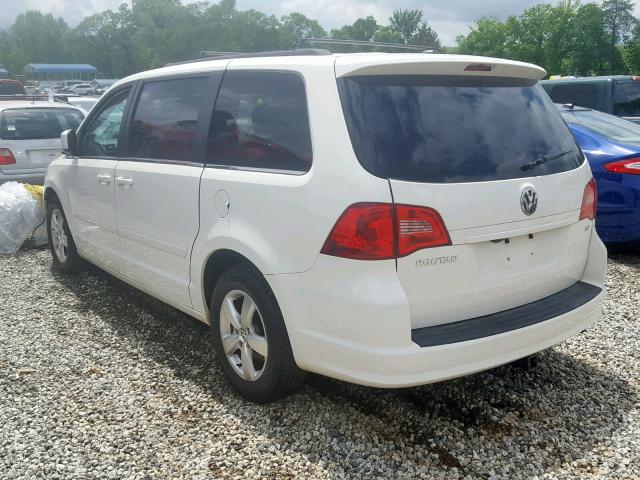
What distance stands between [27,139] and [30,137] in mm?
73

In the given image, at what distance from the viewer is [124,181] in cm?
431

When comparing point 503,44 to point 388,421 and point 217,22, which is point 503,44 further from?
point 217,22

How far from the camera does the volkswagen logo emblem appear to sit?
2.97m

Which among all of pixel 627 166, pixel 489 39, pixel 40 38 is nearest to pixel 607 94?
pixel 627 166

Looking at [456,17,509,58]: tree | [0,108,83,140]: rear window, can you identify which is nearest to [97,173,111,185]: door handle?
[0,108,83,140]: rear window

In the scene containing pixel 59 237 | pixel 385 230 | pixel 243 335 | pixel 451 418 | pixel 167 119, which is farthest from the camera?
pixel 59 237

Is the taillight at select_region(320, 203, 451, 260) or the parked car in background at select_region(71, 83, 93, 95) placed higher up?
the taillight at select_region(320, 203, 451, 260)

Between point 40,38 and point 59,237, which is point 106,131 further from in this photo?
point 40,38

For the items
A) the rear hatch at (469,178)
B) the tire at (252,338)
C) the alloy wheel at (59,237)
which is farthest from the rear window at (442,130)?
the alloy wheel at (59,237)

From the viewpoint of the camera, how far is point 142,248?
4242mm

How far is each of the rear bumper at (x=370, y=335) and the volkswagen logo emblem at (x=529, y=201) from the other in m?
0.51

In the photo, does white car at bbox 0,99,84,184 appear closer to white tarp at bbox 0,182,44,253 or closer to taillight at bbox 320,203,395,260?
white tarp at bbox 0,182,44,253

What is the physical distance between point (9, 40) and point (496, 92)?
152 m

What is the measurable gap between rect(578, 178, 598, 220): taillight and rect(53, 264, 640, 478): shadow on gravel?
3.20ft
